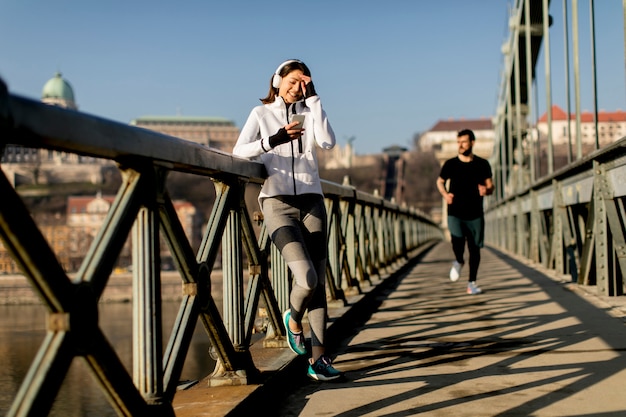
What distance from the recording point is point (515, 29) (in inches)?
772

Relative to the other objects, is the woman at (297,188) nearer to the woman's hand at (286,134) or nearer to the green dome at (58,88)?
the woman's hand at (286,134)

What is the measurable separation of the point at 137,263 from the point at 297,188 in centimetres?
142

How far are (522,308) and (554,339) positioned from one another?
5.20 feet

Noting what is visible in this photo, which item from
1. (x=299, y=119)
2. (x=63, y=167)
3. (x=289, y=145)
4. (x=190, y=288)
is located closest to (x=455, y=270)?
(x=289, y=145)

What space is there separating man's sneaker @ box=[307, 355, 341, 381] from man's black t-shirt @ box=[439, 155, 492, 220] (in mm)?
4396

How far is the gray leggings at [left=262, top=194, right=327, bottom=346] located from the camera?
348 centimetres

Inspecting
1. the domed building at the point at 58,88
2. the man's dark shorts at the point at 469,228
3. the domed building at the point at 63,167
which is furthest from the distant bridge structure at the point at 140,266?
the domed building at the point at 58,88

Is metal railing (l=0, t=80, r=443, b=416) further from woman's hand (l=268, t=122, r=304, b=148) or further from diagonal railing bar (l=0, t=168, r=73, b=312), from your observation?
woman's hand (l=268, t=122, r=304, b=148)

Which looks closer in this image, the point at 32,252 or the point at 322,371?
the point at 32,252

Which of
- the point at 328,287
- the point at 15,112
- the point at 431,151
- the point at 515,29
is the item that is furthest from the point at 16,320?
the point at 431,151

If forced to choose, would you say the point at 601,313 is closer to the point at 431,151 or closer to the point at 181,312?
the point at 181,312

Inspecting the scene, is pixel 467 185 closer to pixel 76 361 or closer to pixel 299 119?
pixel 299 119

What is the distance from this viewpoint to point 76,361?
14531mm

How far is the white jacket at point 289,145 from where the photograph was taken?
3566mm
